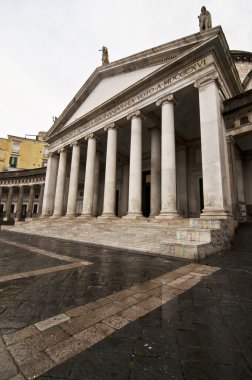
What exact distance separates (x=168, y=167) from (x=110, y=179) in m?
4.91

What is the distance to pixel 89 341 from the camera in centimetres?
185

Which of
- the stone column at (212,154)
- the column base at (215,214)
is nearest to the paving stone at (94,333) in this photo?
the column base at (215,214)

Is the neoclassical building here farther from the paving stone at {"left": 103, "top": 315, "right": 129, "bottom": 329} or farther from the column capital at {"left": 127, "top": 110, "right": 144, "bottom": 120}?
the paving stone at {"left": 103, "top": 315, "right": 129, "bottom": 329}

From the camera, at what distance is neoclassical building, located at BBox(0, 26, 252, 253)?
32.5 ft

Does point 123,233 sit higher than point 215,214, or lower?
lower

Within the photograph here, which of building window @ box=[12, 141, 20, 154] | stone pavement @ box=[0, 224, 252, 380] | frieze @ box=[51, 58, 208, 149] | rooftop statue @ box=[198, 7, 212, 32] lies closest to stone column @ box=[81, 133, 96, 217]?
frieze @ box=[51, 58, 208, 149]

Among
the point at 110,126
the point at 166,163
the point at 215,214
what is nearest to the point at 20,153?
the point at 110,126

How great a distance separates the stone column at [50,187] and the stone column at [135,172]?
1136 centimetres

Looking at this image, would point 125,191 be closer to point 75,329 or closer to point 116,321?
point 116,321

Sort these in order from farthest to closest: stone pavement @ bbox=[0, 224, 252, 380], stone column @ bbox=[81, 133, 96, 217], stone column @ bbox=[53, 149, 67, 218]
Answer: stone column @ bbox=[53, 149, 67, 218] → stone column @ bbox=[81, 133, 96, 217] → stone pavement @ bbox=[0, 224, 252, 380]

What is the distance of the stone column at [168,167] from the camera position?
10609 millimetres

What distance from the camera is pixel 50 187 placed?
20859 mm

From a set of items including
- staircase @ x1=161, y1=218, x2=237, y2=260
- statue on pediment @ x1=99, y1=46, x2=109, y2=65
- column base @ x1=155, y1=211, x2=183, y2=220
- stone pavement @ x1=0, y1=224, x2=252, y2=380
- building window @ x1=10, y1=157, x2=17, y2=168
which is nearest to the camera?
stone pavement @ x1=0, y1=224, x2=252, y2=380

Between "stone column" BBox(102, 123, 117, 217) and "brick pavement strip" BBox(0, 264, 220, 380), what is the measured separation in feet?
34.5
